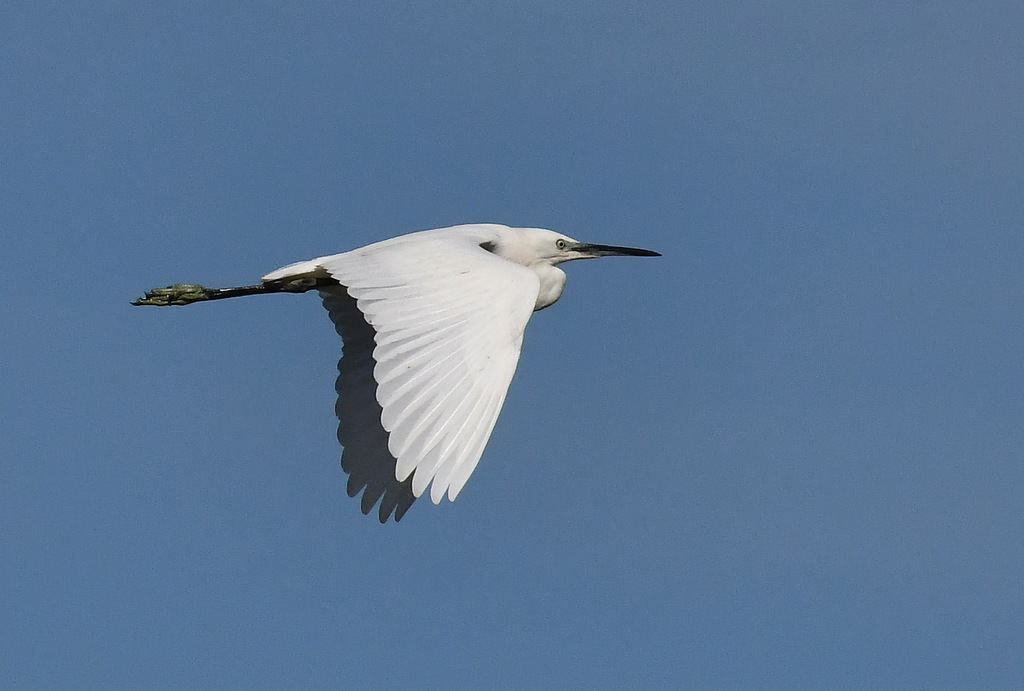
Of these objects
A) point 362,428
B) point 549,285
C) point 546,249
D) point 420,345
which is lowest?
point 362,428

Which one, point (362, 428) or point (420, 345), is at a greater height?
point (420, 345)

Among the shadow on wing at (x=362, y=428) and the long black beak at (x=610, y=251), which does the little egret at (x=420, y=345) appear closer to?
the shadow on wing at (x=362, y=428)

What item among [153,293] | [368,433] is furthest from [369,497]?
[153,293]

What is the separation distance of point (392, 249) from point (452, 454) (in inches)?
96.6

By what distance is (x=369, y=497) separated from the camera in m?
11.1

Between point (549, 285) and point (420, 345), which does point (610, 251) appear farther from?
point (420, 345)

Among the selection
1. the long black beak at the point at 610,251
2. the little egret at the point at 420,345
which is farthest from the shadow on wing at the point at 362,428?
the long black beak at the point at 610,251

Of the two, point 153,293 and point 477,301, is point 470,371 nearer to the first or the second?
point 477,301

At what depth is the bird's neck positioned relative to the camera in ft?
40.1

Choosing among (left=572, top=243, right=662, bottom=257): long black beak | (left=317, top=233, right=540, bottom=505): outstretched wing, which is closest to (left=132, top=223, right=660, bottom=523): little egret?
(left=317, top=233, right=540, bottom=505): outstretched wing

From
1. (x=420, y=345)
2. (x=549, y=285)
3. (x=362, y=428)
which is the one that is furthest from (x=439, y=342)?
(x=549, y=285)

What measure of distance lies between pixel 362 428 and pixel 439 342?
110 inches

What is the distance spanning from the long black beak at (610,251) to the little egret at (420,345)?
3.21ft

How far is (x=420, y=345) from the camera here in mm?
8547
